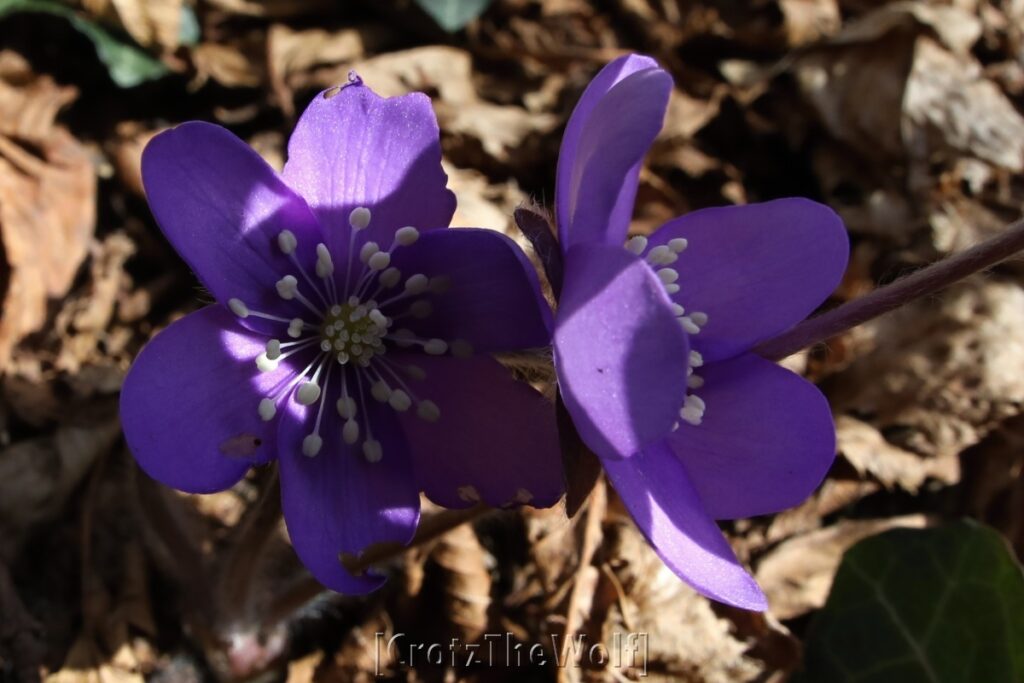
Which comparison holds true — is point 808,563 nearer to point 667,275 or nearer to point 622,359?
point 667,275

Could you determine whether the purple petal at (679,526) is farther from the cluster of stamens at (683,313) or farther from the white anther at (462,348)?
the white anther at (462,348)

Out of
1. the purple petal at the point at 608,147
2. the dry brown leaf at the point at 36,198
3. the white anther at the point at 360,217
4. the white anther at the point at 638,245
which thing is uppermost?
the purple petal at the point at 608,147

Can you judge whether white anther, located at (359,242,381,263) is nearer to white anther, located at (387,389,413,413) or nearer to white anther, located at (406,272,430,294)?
white anther, located at (406,272,430,294)

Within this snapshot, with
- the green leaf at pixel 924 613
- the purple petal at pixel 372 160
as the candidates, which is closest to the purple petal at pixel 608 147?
the purple petal at pixel 372 160

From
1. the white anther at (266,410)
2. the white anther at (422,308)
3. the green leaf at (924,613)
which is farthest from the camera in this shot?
the green leaf at (924,613)

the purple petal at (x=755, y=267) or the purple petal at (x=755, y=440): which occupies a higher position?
the purple petal at (x=755, y=267)

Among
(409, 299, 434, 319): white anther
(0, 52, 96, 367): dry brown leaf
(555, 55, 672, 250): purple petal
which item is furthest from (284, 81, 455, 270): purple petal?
(0, 52, 96, 367): dry brown leaf

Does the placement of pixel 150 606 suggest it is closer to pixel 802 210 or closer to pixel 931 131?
pixel 802 210
